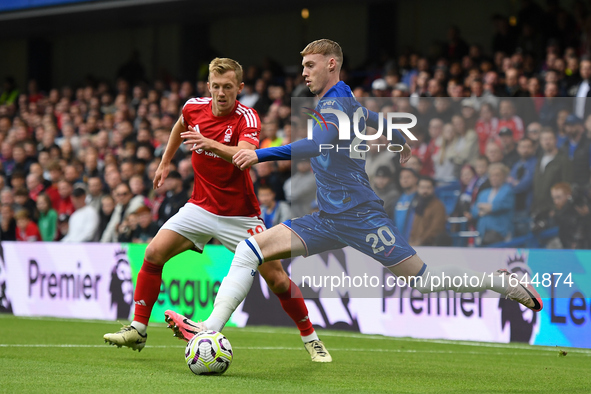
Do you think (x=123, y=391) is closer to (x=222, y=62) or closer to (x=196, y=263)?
(x=222, y=62)

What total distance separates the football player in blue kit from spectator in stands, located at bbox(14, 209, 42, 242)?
832 cm

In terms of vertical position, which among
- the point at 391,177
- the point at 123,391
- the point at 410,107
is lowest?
the point at 123,391

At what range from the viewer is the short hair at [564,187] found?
9414mm

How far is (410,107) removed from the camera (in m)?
11.4

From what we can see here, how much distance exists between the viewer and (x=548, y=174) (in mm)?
9633

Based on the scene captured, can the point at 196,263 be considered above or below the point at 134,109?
below

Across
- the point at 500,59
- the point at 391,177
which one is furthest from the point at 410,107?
the point at 500,59

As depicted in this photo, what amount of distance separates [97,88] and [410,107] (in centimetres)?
1092

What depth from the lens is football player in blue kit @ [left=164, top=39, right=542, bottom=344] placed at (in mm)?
5773

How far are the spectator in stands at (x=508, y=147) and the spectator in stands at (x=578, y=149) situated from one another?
1.79 feet

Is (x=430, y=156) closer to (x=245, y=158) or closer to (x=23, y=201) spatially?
(x=245, y=158)

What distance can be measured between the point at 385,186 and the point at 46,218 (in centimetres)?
601

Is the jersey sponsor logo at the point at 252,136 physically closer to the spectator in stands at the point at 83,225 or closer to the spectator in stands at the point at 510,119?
the spectator in stands at the point at 510,119

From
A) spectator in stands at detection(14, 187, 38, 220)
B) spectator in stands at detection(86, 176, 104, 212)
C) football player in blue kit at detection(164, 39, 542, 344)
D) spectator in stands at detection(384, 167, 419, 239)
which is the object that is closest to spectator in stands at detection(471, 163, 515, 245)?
spectator in stands at detection(384, 167, 419, 239)
